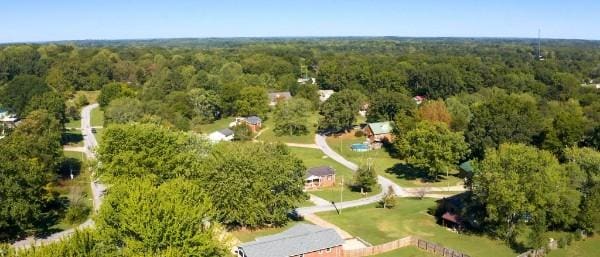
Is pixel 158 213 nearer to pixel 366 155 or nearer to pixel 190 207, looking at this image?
pixel 190 207

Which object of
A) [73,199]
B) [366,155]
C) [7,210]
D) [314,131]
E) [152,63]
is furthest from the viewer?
[152,63]

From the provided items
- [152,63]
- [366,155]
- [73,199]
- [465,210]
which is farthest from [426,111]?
[152,63]

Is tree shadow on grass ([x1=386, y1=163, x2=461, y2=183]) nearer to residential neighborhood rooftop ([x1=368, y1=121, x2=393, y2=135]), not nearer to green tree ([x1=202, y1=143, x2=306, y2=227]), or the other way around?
residential neighborhood rooftop ([x1=368, y1=121, x2=393, y2=135])

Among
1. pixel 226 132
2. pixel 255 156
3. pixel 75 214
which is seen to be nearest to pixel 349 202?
pixel 255 156

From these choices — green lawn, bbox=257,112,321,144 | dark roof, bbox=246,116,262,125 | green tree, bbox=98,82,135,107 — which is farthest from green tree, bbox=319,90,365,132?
green tree, bbox=98,82,135,107

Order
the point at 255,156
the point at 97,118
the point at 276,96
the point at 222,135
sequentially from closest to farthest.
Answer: the point at 255,156 < the point at 222,135 < the point at 97,118 < the point at 276,96

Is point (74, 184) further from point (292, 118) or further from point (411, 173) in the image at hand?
point (411, 173)
